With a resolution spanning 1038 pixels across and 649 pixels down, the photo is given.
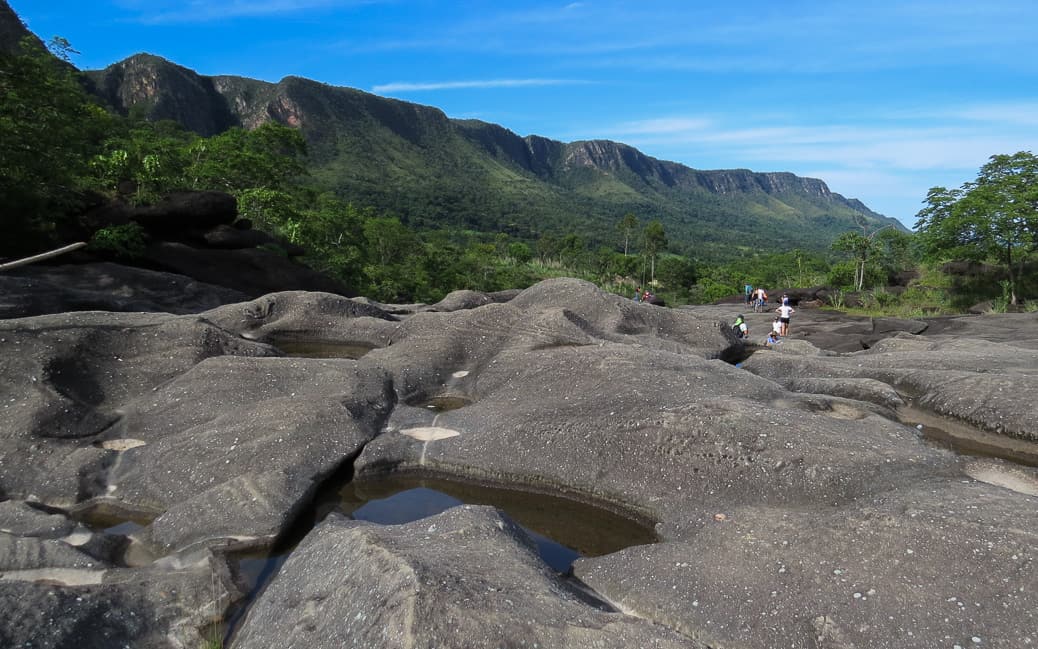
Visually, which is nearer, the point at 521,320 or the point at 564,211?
the point at 521,320

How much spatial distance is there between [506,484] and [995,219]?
37.5 metres

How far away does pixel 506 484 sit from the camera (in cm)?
862

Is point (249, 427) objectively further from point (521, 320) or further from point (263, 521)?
point (521, 320)

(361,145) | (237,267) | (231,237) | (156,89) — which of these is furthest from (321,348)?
(156,89)

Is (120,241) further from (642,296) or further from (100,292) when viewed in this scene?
(642,296)

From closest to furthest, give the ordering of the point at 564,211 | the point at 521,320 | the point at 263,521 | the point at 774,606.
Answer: the point at 774,606, the point at 263,521, the point at 521,320, the point at 564,211

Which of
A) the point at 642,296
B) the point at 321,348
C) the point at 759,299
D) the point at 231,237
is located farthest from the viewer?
the point at 642,296

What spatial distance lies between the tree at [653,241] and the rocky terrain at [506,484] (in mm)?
77625

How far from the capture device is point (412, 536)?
6.10 m

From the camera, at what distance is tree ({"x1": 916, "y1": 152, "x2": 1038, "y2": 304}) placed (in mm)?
34094

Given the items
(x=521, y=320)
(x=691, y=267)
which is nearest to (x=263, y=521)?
(x=521, y=320)

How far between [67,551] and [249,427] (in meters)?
2.81

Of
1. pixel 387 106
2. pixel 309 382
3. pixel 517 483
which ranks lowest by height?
pixel 517 483

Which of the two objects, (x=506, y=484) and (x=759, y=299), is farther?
(x=759, y=299)
